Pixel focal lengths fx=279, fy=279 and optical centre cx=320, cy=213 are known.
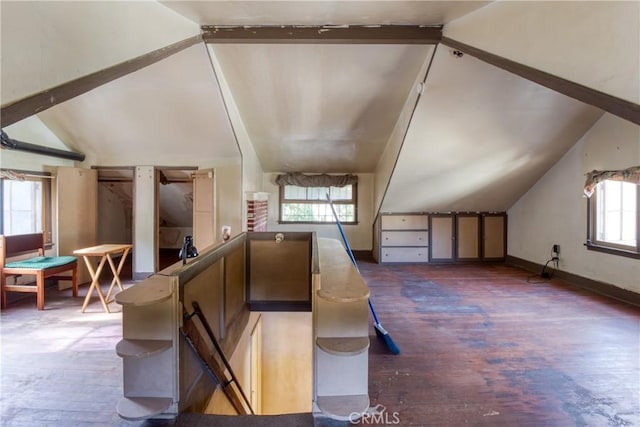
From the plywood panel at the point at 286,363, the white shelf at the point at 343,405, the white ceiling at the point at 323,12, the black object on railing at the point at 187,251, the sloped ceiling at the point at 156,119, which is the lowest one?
the plywood panel at the point at 286,363

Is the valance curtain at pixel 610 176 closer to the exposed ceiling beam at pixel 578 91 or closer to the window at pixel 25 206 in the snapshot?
the exposed ceiling beam at pixel 578 91

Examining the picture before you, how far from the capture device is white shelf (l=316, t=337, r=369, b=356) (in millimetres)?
1514

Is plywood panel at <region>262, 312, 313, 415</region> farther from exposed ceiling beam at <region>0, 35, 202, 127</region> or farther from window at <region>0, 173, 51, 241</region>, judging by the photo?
window at <region>0, 173, 51, 241</region>

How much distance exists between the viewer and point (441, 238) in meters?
5.63

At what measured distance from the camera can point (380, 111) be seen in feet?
12.0

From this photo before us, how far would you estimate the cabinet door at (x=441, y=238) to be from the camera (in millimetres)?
5613

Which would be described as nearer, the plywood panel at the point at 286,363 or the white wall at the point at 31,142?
the white wall at the point at 31,142

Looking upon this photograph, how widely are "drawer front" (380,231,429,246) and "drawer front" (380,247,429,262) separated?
0.40 feet

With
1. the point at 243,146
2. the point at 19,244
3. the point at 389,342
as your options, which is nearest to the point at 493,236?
the point at 389,342

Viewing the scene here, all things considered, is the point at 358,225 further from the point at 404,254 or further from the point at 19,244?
the point at 19,244

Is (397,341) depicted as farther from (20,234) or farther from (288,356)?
(20,234)

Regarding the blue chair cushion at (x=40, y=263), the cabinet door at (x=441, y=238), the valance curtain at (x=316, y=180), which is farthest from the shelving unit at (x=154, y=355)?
the cabinet door at (x=441, y=238)

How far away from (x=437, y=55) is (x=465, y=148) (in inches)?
65.4

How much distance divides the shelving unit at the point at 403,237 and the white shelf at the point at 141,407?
4.57m
